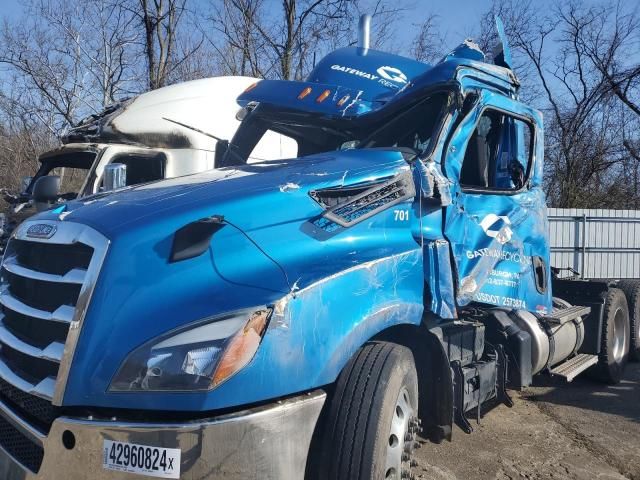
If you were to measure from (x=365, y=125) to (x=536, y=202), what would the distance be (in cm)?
162

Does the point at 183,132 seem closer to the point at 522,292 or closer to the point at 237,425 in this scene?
the point at 522,292

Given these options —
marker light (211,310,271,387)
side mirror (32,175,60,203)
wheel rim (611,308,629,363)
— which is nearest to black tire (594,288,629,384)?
wheel rim (611,308,629,363)

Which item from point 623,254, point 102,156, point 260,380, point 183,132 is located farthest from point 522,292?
point 623,254

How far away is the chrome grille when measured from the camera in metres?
2.62

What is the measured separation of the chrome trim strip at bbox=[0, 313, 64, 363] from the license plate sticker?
0.50 m

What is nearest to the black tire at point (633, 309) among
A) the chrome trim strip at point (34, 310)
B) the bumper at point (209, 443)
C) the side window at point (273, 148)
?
the side window at point (273, 148)

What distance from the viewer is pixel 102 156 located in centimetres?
763

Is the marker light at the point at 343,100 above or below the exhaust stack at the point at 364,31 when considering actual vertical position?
below

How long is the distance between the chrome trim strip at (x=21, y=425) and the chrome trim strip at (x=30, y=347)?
27 centimetres

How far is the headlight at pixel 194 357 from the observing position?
2.41 metres

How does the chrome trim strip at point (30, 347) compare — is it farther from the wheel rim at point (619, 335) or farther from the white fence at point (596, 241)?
the white fence at point (596, 241)

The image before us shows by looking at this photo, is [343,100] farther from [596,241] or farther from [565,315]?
[596,241]

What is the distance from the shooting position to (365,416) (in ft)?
9.20

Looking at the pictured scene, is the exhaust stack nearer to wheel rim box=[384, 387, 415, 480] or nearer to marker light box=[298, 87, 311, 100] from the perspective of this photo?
marker light box=[298, 87, 311, 100]
